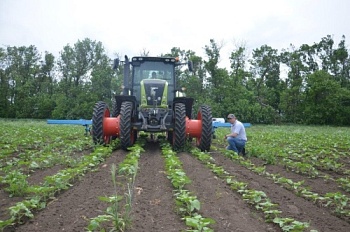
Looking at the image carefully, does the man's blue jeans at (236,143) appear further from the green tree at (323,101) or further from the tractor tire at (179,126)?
the green tree at (323,101)

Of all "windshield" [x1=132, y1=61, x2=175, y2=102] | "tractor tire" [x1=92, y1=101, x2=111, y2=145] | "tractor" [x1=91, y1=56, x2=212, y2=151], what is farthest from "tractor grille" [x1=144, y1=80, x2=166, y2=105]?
"tractor tire" [x1=92, y1=101, x2=111, y2=145]

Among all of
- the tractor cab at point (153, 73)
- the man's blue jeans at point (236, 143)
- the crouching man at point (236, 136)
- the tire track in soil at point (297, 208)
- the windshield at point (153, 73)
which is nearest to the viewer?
the tire track in soil at point (297, 208)

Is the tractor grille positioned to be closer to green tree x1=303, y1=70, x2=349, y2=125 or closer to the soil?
the soil

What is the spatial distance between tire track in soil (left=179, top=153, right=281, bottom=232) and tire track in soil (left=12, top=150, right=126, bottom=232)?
123 cm

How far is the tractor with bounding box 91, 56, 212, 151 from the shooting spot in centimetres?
963

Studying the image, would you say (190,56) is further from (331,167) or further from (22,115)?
(331,167)

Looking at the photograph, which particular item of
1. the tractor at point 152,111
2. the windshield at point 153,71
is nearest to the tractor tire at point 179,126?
the tractor at point 152,111

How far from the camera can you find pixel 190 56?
48.4m

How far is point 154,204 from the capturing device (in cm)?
452

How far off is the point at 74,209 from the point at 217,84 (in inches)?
1653

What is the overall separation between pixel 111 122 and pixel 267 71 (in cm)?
4523

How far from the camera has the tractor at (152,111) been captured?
9631 mm

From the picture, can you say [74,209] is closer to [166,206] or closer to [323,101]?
[166,206]

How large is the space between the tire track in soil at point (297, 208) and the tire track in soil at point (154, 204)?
53.8 inches
